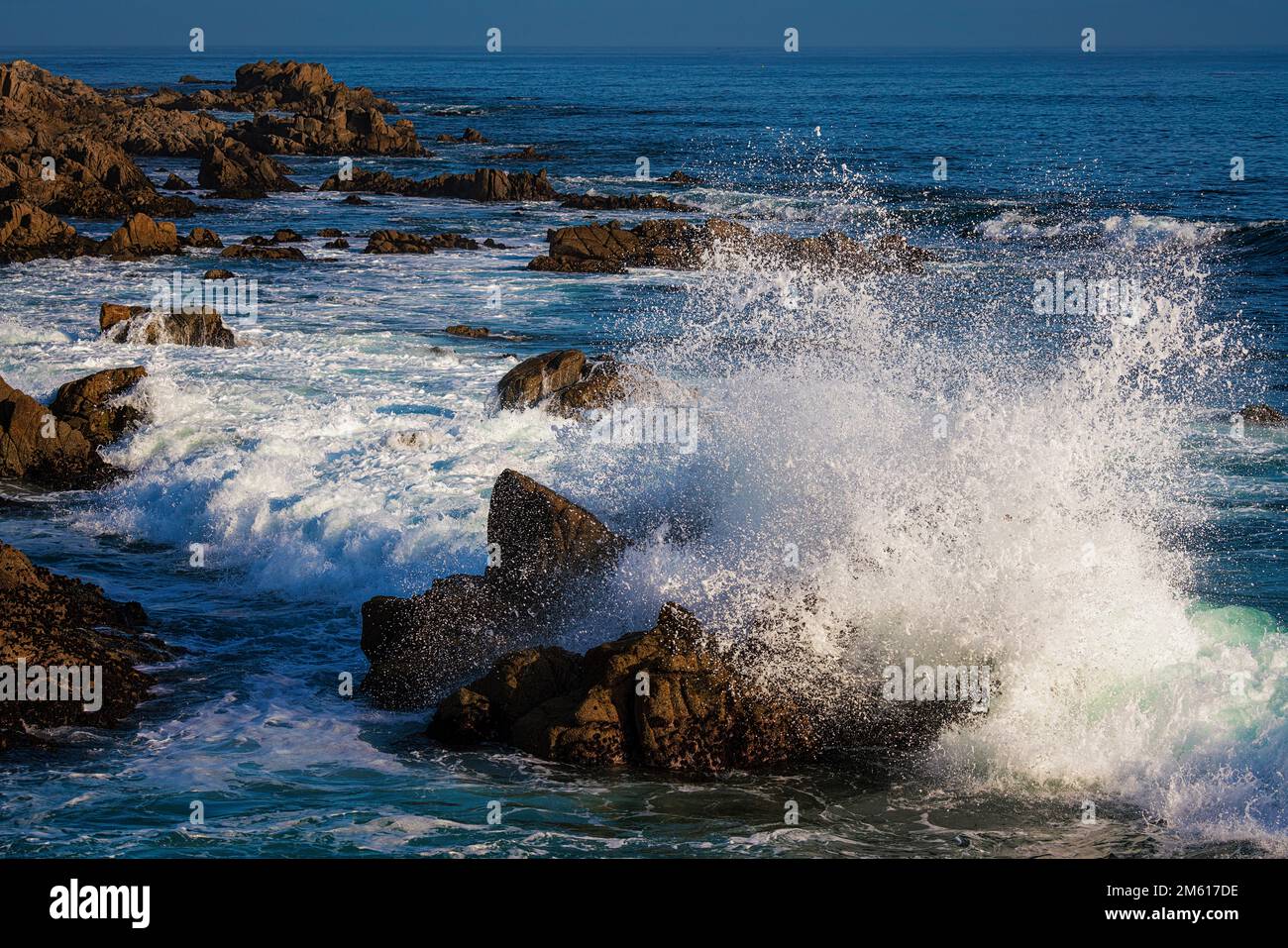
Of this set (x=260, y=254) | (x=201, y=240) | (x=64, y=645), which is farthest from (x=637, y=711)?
(x=201, y=240)

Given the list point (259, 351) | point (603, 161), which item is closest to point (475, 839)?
point (259, 351)

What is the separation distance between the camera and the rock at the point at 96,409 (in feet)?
52.4

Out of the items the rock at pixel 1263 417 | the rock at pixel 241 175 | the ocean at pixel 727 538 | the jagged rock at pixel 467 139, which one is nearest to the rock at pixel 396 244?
the ocean at pixel 727 538

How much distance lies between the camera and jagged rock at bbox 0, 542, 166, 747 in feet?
30.5

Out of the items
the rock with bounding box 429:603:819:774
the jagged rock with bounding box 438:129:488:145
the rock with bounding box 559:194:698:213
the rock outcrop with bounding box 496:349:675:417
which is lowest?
the rock with bounding box 429:603:819:774

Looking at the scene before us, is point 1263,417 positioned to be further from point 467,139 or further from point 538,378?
point 467,139

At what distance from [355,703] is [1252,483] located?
9.84 meters

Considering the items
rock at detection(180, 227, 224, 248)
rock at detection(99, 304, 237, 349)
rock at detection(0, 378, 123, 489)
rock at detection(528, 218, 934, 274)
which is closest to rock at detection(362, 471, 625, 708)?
rock at detection(0, 378, 123, 489)

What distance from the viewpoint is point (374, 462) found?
48.6ft

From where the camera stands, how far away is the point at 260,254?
97.1 ft

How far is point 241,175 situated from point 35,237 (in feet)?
48.0

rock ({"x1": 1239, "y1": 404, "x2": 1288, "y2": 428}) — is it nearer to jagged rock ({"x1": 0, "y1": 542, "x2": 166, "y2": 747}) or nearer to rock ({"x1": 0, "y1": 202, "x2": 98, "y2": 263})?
jagged rock ({"x1": 0, "y1": 542, "x2": 166, "y2": 747})

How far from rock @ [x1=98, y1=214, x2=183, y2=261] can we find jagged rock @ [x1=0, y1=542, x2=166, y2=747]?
19.3 metres

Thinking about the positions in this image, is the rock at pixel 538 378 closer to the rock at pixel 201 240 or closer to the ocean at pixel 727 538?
the ocean at pixel 727 538
